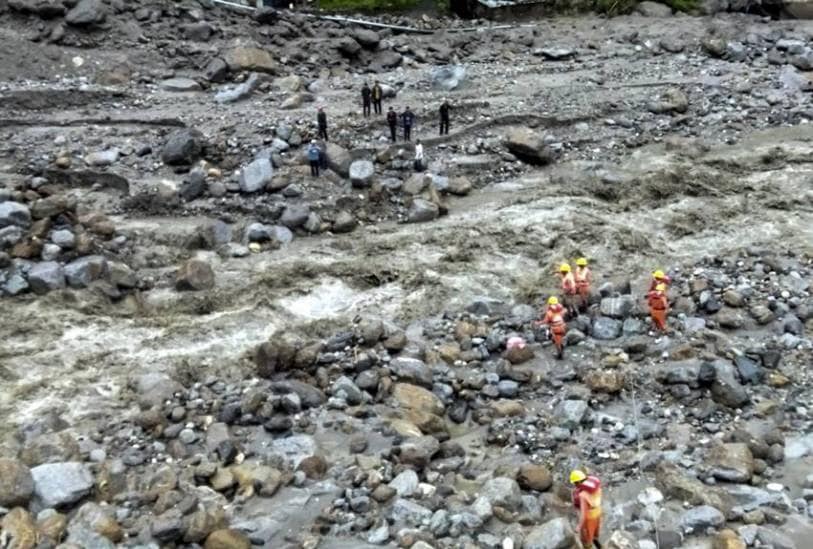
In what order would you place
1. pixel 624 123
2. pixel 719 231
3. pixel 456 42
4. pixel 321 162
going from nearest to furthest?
pixel 719 231
pixel 321 162
pixel 624 123
pixel 456 42

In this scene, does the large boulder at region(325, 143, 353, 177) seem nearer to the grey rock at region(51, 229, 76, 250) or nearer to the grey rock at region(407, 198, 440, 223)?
the grey rock at region(407, 198, 440, 223)

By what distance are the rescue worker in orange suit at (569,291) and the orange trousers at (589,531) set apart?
6138 mm

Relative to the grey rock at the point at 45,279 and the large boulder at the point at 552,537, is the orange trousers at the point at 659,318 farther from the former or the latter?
the grey rock at the point at 45,279

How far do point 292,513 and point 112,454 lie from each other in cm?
299

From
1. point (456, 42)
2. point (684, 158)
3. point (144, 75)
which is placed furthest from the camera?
point (456, 42)

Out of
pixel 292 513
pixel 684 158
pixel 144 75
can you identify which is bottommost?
pixel 292 513

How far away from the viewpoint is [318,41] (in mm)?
29750

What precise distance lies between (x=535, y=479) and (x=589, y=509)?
1.50 meters

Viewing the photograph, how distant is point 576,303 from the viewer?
16609 mm

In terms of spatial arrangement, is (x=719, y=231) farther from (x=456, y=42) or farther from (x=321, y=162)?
(x=456, y=42)

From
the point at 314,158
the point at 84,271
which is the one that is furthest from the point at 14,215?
the point at 314,158

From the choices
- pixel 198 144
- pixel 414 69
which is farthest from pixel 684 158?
pixel 198 144

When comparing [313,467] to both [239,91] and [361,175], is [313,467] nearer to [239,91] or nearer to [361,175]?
[361,175]

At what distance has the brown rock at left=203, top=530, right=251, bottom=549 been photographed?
10.8m
